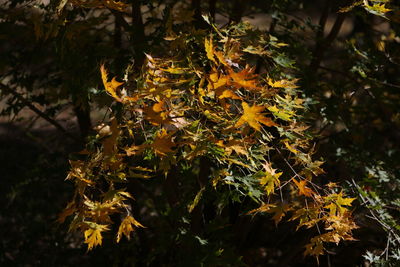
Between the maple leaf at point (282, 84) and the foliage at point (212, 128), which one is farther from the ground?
the maple leaf at point (282, 84)

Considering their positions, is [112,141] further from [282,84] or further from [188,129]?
[282,84]

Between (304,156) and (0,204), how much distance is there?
3.10m

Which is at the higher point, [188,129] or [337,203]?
[188,129]

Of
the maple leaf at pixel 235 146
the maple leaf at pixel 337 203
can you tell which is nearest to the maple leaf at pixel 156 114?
the maple leaf at pixel 235 146

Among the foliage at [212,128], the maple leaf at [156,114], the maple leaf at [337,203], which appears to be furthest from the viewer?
the maple leaf at [337,203]

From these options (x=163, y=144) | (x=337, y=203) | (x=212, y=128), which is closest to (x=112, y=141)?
(x=163, y=144)

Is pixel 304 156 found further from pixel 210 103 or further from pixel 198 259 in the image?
pixel 198 259

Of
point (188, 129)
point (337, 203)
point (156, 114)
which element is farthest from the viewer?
point (337, 203)

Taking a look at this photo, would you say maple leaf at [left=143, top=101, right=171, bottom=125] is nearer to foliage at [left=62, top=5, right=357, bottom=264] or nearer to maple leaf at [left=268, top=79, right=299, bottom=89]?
foliage at [left=62, top=5, right=357, bottom=264]

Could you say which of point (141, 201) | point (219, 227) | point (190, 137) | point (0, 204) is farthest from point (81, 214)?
point (0, 204)

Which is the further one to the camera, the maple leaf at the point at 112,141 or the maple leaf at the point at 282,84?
the maple leaf at the point at 282,84

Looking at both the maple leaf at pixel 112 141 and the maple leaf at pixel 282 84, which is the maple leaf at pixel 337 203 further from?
the maple leaf at pixel 112 141

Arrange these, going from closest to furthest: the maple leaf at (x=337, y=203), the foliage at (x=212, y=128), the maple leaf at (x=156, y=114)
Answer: the maple leaf at (x=156, y=114) < the foliage at (x=212, y=128) < the maple leaf at (x=337, y=203)

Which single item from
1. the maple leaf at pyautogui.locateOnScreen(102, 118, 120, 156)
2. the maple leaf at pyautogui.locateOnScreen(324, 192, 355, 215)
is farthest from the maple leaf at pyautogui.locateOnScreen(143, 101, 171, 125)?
the maple leaf at pyautogui.locateOnScreen(324, 192, 355, 215)
